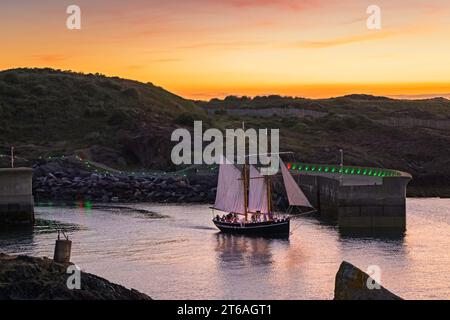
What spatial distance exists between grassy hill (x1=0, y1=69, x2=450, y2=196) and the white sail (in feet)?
138

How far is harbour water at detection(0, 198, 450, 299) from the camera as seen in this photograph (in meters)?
49.7

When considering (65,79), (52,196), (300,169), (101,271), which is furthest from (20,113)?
(101,271)

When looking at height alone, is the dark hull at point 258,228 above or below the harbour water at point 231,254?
above

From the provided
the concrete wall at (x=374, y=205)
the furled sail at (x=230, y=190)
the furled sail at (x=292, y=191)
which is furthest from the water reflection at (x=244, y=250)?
the concrete wall at (x=374, y=205)

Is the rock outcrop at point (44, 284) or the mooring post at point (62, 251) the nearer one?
the rock outcrop at point (44, 284)

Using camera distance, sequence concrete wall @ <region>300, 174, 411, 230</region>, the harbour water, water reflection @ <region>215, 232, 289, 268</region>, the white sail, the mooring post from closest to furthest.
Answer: the mooring post → the harbour water → water reflection @ <region>215, 232, 289, 268</region> → concrete wall @ <region>300, 174, 411, 230</region> → the white sail

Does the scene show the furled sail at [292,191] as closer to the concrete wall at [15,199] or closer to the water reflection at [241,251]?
the water reflection at [241,251]

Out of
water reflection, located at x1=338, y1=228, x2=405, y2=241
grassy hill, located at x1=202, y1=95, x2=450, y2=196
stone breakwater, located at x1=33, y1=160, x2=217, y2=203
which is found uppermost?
grassy hill, located at x1=202, y1=95, x2=450, y2=196

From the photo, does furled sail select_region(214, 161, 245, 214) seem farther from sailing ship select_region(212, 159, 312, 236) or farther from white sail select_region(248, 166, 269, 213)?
white sail select_region(248, 166, 269, 213)

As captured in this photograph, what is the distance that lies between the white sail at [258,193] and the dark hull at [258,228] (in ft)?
10.5

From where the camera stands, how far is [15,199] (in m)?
Result: 80.0

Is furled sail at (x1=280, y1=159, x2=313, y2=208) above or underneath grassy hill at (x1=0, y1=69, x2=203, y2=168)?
underneath

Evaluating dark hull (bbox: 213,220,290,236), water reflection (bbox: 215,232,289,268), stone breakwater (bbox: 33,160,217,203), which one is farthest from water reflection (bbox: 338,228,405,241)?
stone breakwater (bbox: 33,160,217,203)

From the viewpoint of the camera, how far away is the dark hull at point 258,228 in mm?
73812
